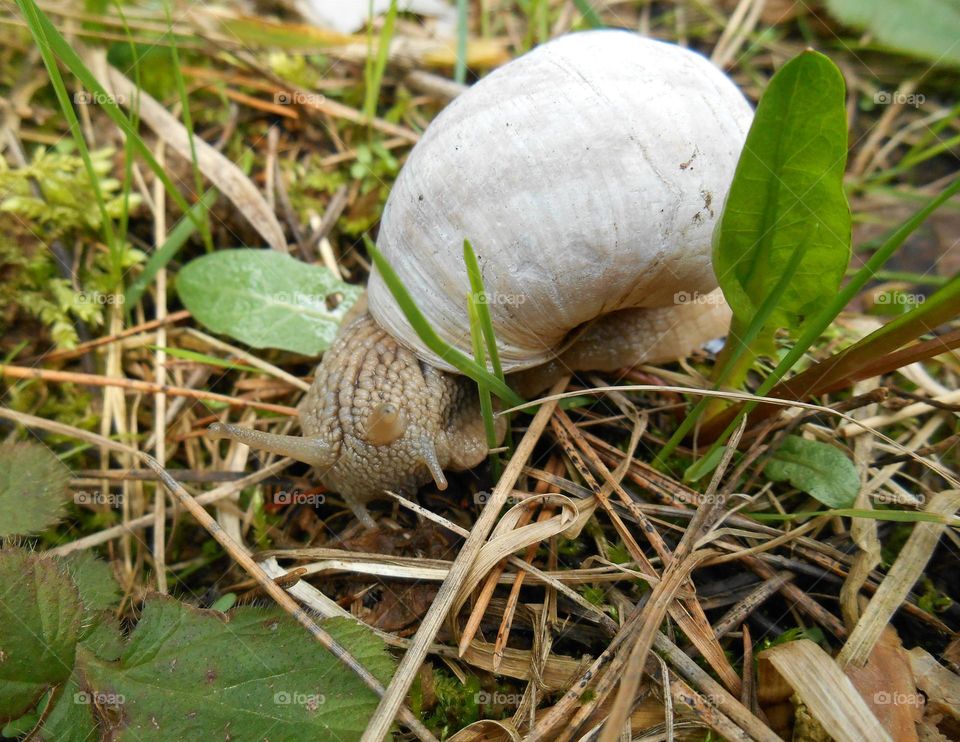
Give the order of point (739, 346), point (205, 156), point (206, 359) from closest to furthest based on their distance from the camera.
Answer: point (739, 346)
point (206, 359)
point (205, 156)

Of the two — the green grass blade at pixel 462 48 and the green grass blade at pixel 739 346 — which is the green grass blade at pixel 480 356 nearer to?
the green grass blade at pixel 739 346

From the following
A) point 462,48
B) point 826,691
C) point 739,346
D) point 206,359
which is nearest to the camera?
point 826,691

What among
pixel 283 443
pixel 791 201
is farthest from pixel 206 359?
pixel 791 201

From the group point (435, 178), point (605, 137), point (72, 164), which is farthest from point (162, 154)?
point (605, 137)

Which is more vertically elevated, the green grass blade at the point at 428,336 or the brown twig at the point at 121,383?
the green grass blade at the point at 428,336

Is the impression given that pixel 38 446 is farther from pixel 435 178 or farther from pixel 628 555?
pixel 628 555

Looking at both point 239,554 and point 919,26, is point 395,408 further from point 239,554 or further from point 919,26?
point 919,26

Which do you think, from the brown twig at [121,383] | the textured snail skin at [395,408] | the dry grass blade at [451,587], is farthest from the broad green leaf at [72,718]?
the brown twig at [121,383]

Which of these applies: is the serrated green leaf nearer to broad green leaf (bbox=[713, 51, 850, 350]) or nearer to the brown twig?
the brown twig
